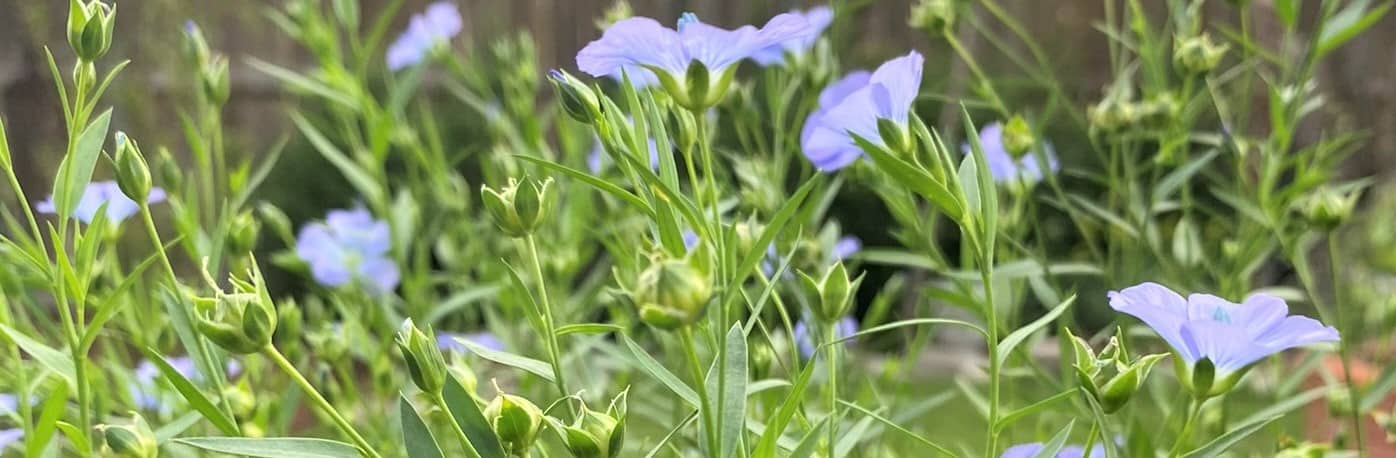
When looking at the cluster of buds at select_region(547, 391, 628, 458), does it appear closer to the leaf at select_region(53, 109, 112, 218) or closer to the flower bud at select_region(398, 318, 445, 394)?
the flower bud at select_region(398, 318, 445, 394)

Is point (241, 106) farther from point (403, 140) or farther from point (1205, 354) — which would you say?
point (1205, 354)

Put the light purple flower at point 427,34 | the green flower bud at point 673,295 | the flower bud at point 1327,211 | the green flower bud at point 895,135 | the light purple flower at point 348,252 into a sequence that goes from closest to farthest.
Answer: the green flower bud at point 673,295 < the green flower bud at point 895,135 < the flower bud at point 1327,211 < the light purple flower at point 348,252 < the light purple flower at point 427,34

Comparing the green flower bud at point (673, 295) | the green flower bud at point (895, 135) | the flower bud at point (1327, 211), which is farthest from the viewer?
the flower bud at point (1327, 211)

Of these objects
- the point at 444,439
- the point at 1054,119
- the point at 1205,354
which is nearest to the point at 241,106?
the point at 1054,119

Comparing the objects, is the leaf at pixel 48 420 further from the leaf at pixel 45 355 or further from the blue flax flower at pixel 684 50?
the blue flax flower at pixel 684 50

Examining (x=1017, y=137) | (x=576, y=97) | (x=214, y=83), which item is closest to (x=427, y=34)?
(x=214, y=83)

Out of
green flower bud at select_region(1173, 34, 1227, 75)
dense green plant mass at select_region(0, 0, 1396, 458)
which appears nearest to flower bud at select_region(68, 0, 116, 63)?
dense green plant mass at select_region(0, 0, 1396, 458)

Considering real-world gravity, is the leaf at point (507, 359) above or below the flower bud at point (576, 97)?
below

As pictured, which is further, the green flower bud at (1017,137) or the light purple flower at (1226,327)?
the green flower bud at (1017,137)

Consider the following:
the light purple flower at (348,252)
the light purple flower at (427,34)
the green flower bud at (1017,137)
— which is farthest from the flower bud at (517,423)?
the light purple flower at (427,34)
